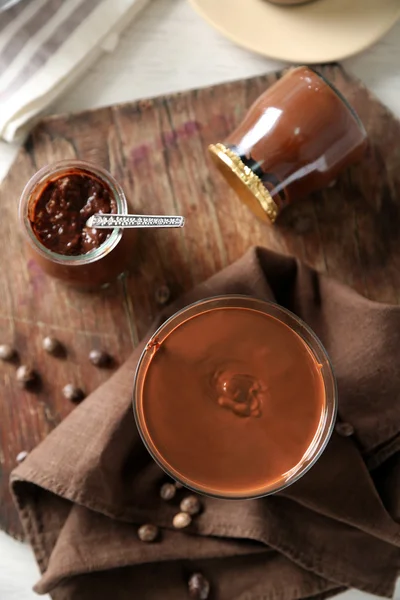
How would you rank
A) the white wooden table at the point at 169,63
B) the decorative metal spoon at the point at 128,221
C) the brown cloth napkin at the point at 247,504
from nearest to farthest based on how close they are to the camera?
the decorative metal spoon at the point at 128,221, the brown cloth napkin at the point at 247,504, the white wooden table at the point at 169,63

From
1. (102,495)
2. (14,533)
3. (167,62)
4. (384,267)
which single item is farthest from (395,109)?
Result: (14,533)

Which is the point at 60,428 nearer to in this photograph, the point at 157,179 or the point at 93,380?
the point at 93,380

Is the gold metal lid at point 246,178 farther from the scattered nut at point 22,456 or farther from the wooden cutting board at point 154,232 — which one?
the scattered nut at point 22,456

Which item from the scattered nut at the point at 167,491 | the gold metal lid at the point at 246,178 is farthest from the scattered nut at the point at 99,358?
the gold metal lid at the point at 246,178

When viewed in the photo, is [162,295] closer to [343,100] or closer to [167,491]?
[167,491]

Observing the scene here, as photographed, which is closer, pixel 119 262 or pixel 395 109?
pixel 119 262

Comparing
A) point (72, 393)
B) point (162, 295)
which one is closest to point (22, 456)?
point (72, 393)
